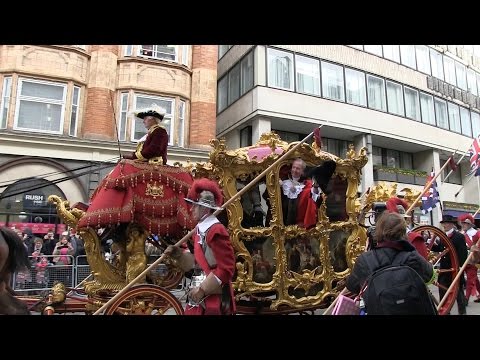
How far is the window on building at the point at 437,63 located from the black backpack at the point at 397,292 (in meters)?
22.4

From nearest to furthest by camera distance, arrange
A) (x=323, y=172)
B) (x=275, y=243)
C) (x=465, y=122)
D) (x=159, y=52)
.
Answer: (x=275, y=243) → (x=323, y=172) → (x=159, y=52) → (x=465, y=122)

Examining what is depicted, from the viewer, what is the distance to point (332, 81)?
17484mm

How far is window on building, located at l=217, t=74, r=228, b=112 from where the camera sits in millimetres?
18578

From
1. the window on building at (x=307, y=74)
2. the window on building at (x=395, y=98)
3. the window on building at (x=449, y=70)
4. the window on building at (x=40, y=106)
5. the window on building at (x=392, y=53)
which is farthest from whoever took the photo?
the window on building at (x=449, y=70)

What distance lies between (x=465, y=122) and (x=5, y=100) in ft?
73.5

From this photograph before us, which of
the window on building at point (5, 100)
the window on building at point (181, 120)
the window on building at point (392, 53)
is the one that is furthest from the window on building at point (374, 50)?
the window on building at point (5, 100)

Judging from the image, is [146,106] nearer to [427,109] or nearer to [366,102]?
[366,102]

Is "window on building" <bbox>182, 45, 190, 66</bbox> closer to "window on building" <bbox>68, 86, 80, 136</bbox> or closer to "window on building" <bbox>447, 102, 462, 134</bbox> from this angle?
"window on building" <bbox>68, 86, 80, 136</bbox>

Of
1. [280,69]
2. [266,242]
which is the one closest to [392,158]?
[280,69]

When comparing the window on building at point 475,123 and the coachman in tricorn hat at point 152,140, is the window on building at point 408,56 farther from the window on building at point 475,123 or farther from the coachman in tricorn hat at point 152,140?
the coachman in tricorn hat at point 152,140

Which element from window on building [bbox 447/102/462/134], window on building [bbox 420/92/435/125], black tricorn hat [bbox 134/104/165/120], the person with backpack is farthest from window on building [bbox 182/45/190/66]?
window on building [bbox 447/102/462/134]

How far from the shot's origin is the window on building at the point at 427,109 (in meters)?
20.8
